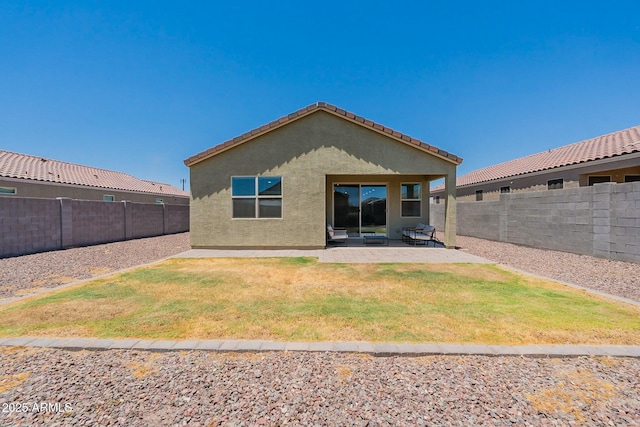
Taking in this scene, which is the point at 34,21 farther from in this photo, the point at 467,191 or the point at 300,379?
the point at 467,191

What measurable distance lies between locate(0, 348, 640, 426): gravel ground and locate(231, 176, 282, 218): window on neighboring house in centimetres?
805

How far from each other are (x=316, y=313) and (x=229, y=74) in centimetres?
1436

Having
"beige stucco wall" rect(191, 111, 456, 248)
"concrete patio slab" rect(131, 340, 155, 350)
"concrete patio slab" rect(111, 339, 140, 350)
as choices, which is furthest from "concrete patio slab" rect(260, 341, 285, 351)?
"beige stucco wall" rect(191, 111, 456, 248)

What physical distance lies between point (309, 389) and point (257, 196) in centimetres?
921

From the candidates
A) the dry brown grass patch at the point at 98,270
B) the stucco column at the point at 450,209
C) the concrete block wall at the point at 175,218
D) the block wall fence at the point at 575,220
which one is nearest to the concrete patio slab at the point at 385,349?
the dry brown grass patch at the point at 98,270

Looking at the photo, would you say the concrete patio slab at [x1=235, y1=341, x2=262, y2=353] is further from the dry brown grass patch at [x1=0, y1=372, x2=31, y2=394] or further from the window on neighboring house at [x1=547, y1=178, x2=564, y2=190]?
the window on neighboring house at [x1=547, y1=178, x2=564, y2=190]

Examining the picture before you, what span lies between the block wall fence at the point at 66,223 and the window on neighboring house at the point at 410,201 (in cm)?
1600

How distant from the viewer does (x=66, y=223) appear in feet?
38.0

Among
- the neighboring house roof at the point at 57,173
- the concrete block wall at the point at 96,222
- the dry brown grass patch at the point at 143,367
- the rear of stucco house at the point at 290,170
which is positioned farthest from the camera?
the neighboring house roof at the point at 57,173

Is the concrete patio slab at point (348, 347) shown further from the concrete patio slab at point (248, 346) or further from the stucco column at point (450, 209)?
the stucco column at point (450, 209)

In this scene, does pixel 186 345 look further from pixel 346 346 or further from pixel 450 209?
pixel 450 209

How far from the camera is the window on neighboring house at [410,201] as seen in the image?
13.8 metres

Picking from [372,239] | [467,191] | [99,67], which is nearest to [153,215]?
[99,67]

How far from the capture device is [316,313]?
171 inches
